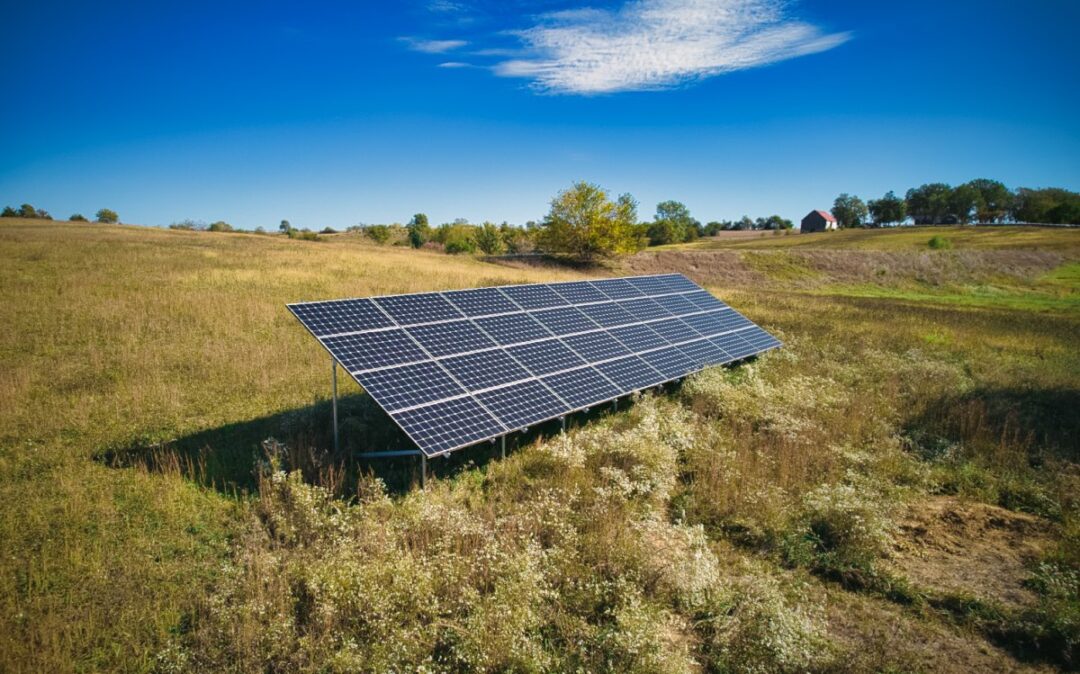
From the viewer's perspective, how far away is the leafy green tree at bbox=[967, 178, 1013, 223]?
437ft

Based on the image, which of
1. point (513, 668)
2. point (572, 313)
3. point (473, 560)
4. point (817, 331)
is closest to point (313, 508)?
point (473, 560)

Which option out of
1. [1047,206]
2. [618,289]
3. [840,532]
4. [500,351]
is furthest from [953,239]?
[500,351]

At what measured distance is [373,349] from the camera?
10.8 meters

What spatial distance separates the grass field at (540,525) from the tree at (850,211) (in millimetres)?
157330

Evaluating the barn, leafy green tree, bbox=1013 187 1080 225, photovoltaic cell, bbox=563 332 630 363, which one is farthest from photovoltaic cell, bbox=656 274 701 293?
the barn

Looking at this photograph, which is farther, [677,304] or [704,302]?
[704,302]

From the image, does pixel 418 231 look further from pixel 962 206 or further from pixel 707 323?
pixel 962 206

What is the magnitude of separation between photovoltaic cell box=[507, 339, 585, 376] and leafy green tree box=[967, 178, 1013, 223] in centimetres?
16782

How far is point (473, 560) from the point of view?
745 centimetres

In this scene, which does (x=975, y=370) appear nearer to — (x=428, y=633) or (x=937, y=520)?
(x=937, y=520)

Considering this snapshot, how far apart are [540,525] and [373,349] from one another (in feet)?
17.1

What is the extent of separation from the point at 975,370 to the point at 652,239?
4233 inches

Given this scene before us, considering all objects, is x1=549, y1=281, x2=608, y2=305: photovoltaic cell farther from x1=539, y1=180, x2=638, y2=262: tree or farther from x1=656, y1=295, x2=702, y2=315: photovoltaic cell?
x1=539, y1=180, x2=638, y2=262: tree

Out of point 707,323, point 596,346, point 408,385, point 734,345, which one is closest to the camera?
point 408,385
